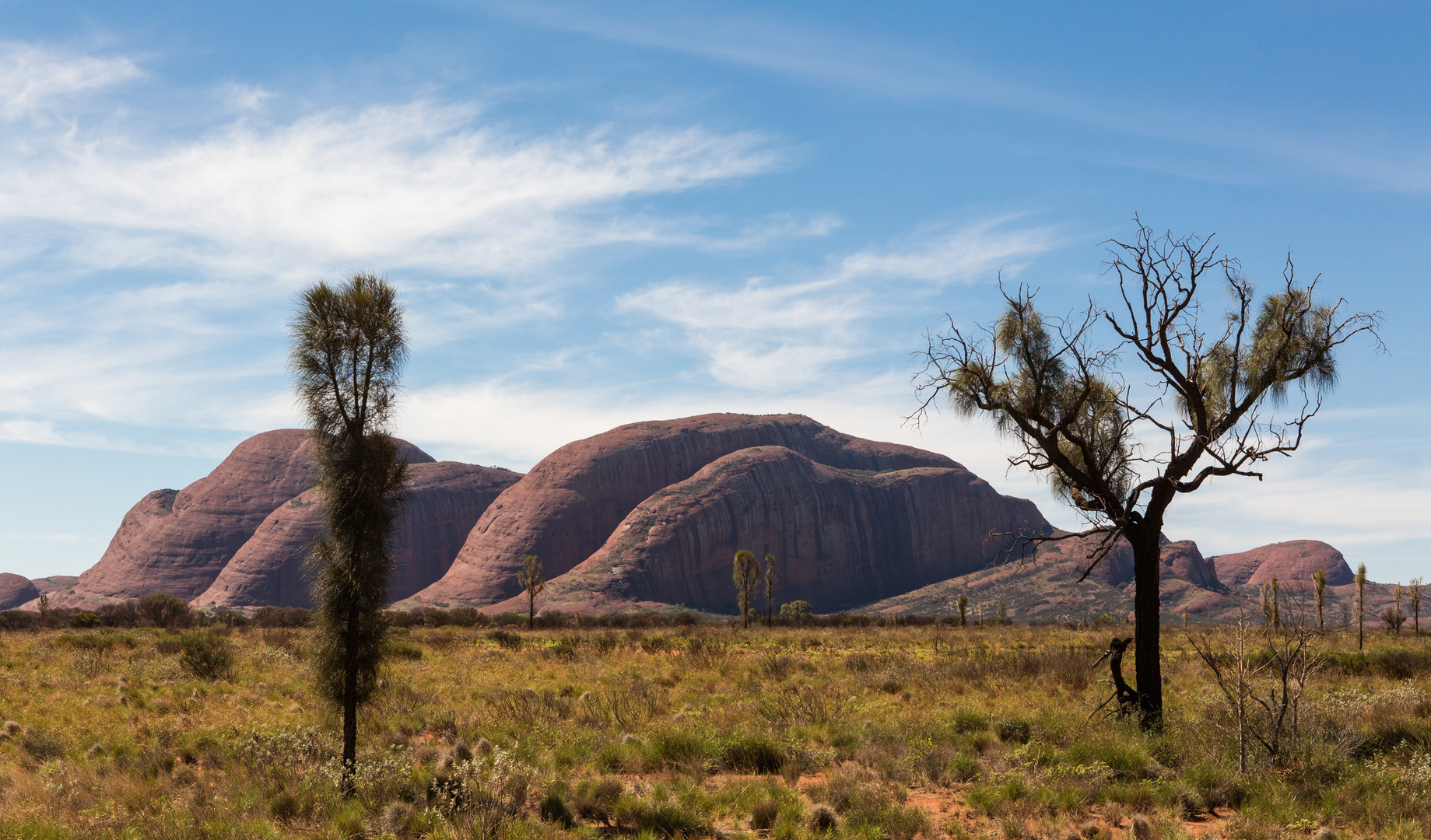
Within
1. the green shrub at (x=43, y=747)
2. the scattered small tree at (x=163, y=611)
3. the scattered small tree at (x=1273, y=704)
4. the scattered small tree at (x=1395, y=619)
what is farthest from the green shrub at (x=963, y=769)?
the scattered small tree at (x=163, y=611)

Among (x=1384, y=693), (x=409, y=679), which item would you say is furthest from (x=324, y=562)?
(x=1384, y=693)

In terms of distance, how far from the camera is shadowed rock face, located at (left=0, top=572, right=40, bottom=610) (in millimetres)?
176125

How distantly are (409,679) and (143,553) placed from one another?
182 metres

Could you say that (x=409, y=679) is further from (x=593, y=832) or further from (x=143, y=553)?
(x=143, y=553)

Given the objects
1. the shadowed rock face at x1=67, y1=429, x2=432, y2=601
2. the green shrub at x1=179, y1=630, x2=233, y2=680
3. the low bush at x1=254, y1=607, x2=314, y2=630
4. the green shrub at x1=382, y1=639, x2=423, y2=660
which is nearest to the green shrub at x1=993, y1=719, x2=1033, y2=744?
the green shrub at x1=179, y1=630, x2=233, y2=680

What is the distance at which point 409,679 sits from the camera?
23.1 metres

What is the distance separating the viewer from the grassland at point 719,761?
938 centimetres

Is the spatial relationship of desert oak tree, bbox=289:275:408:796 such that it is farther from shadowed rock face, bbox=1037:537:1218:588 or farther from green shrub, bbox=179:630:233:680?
shadowed rock face, bbox=1037:537:1218:588

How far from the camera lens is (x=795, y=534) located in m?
162

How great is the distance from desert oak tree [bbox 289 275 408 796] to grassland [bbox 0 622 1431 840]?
104 centimetres

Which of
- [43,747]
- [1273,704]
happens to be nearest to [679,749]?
[1273,704]

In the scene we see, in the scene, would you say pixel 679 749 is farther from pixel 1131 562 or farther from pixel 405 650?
pixel 1131 562

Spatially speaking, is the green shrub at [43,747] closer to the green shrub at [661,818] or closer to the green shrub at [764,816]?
the green shrub at [661,818]

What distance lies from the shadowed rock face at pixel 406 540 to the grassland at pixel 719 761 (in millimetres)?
136496
